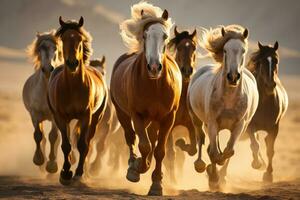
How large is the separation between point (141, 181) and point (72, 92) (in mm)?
2933

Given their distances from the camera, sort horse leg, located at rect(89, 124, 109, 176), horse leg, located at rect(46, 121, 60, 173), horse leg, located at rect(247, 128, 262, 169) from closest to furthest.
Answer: horse leg, located at rect(46, 121, 60, 173), horse leg, located at rect(247, 128, 262, 169), horse leg, located at rect(89, 124, 109, 176)

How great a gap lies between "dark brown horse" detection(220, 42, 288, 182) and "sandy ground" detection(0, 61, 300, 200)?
33.4 inches

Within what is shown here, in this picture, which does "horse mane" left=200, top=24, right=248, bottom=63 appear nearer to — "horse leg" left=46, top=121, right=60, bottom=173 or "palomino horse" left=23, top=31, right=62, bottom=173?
"palomino horse" left=23, top=31, right=62, bottom=173

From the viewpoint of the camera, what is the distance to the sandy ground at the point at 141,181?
9.73 meters

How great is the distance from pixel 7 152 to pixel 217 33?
29.6ft

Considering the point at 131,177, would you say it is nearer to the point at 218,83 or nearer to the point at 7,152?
the point at 218,83

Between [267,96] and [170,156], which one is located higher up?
[267,96]

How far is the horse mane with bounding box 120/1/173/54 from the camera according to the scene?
32.6ft

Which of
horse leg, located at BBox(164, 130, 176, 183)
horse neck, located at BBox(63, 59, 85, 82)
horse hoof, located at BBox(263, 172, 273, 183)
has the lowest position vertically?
horse hoof, located at BBox(263, 172, 273, 183)

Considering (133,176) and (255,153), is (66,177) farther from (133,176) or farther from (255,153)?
(255,153)

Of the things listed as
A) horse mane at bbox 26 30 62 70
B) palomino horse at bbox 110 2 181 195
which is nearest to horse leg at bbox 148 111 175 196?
palomino horse at bbox 110 2 181 195

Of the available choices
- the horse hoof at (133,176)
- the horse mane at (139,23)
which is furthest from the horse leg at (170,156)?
the horse hoof at (133,176)

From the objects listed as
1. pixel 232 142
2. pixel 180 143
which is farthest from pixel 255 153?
pixel 232 142

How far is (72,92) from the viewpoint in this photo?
11.2 meters
